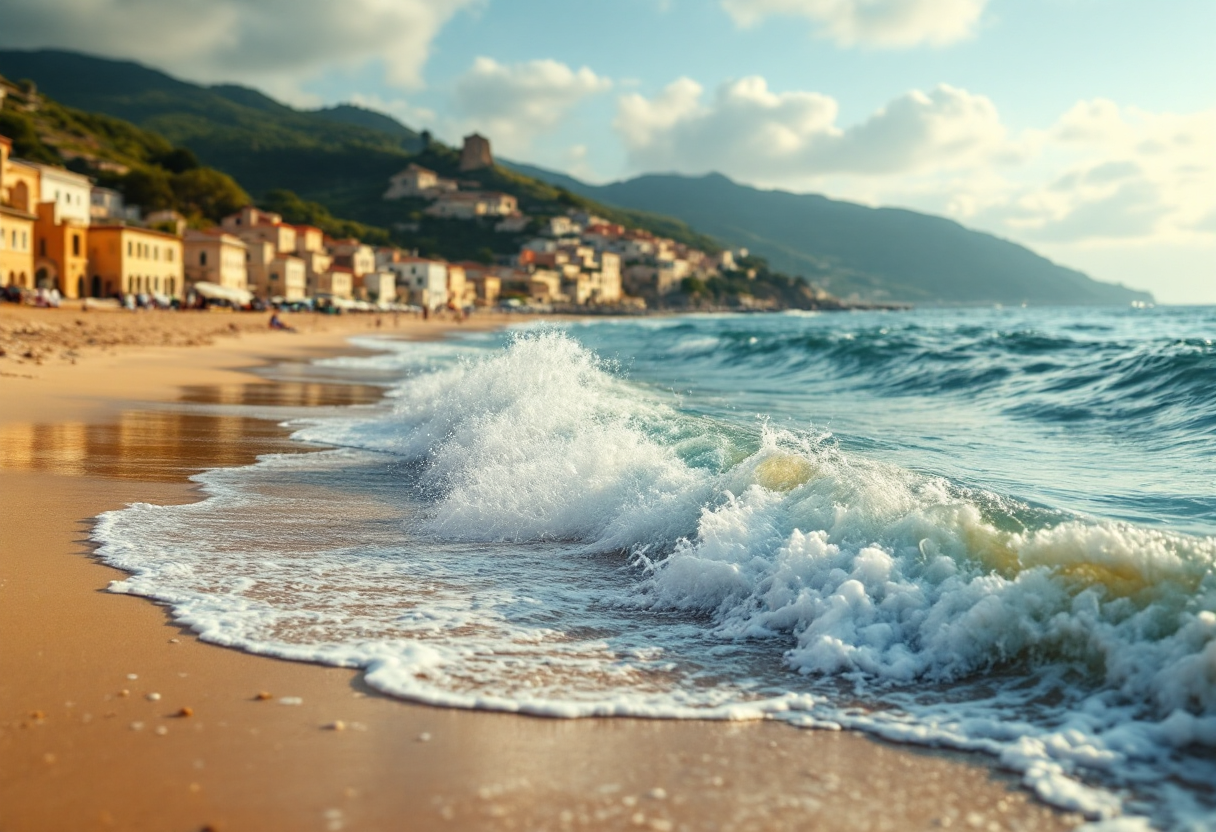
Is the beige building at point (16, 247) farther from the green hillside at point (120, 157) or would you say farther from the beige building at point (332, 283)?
the beige building at point (332, 283)

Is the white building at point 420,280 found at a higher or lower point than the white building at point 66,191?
lower

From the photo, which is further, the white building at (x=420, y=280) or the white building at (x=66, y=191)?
the white building at (x=420, y=280)

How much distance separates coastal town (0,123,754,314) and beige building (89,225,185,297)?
0.06 m

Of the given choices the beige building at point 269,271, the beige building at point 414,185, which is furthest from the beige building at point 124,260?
the beige building at point 414,185

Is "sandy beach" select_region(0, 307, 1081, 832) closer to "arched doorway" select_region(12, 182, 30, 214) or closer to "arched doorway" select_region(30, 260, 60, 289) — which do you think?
"arched doorway" select_region(30, 260, 60, 289)

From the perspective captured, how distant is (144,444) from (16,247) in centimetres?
4334

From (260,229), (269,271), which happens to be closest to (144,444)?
(269,271)

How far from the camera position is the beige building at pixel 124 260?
173ft

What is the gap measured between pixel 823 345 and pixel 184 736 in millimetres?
26771

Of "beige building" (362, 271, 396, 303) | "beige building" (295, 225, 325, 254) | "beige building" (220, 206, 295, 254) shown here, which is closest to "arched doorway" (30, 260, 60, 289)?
"beige building" (220, 206, 295, 254)

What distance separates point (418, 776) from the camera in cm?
303

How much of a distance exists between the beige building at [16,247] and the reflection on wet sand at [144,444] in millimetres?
38620

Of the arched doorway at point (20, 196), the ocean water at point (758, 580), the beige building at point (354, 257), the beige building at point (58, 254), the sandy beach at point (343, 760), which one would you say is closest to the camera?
the sandy beach at point (343, 760)

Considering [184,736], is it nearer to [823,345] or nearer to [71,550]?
[71,550]
